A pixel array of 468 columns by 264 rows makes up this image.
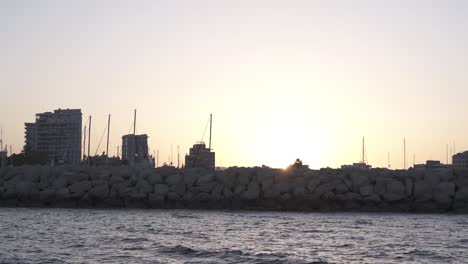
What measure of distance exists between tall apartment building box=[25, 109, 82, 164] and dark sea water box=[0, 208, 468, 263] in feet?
238

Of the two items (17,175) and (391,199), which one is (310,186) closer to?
(391,199)

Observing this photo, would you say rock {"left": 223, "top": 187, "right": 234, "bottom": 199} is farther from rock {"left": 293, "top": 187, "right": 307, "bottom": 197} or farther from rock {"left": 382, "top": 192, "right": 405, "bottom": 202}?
rock {"left": 382, "top": 192, "right": 405, "bottom": 202}

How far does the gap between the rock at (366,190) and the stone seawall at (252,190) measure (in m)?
0.04

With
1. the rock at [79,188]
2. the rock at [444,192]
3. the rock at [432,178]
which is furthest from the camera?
the rock at [79,188]

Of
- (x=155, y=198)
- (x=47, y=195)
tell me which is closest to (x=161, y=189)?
(x=155, y=198)

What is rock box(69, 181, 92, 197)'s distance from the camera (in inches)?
1312

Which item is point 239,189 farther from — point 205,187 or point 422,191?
point 422,191

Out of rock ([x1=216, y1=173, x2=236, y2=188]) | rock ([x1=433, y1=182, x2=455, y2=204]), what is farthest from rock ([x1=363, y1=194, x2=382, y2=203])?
rock ([x1=216, y1=173, x2=236, y2=188])

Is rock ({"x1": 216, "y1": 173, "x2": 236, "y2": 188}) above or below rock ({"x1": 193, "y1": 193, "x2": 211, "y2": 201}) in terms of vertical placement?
above

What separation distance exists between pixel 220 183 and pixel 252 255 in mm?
16539

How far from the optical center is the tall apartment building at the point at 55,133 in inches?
3989

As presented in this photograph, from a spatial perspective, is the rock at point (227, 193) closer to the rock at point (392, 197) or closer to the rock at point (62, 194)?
the rock at point (392, 197)

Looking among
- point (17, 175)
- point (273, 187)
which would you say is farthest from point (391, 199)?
point (17, 175)

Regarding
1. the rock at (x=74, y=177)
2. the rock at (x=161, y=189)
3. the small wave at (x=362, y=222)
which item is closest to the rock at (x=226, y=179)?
the rock at (x=161, y=189)
